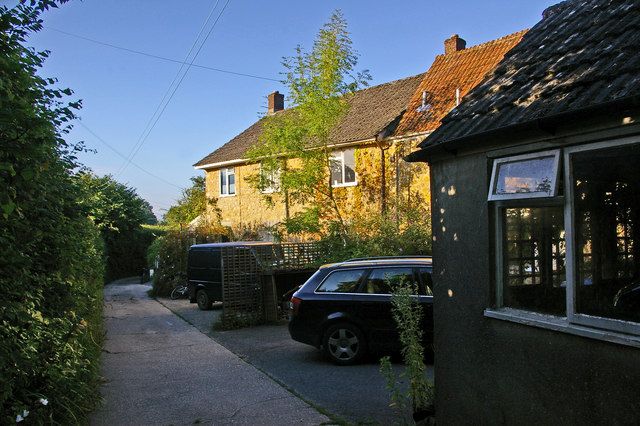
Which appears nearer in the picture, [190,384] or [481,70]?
[190,384]

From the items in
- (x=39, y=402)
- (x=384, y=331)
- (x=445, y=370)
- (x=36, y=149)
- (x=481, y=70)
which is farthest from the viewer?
(x=481, y=70)

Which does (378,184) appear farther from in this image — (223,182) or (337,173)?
(223,182)

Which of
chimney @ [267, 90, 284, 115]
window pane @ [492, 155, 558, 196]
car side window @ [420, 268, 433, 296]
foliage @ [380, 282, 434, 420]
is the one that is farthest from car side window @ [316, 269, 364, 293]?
chimney @ [267, 90, 284, 115]

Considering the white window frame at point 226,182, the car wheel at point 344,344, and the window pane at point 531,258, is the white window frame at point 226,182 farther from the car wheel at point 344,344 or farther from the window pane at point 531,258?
the window pane at point 531,258

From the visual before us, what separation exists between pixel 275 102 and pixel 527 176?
2963 cm

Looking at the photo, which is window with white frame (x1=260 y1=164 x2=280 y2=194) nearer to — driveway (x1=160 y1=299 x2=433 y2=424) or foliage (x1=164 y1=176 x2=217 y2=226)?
driveway (x1=160 y1=299 x2=433 y2=424)

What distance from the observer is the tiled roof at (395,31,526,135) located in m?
20.1

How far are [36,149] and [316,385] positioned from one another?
227 inches

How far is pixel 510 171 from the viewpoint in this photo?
4660mm

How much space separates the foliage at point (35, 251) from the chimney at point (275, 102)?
87.8ft

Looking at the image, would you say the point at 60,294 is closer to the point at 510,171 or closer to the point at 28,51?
the point at 28,51

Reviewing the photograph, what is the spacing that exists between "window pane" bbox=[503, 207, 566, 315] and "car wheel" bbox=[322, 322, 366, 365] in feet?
15.3

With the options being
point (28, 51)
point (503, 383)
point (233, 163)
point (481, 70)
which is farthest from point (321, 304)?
point (233, 163)

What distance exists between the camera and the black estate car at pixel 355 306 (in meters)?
9.08
